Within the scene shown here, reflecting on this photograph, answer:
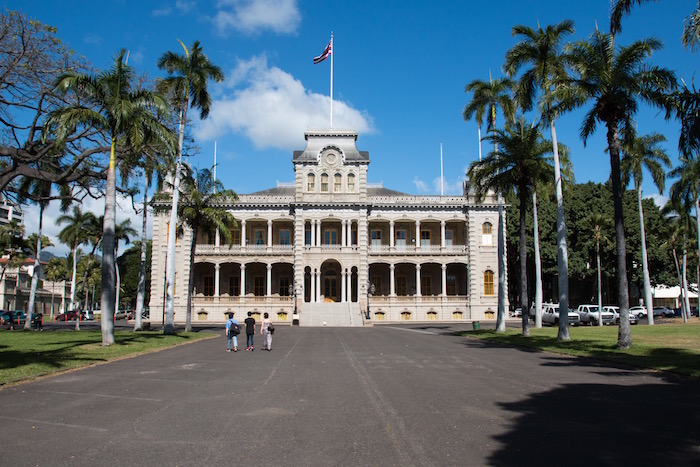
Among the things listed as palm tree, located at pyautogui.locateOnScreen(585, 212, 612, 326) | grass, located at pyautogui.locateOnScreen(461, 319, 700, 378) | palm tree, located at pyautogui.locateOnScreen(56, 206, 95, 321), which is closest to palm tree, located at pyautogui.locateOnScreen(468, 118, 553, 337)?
grass, located at pyautogui.locateOnScreen(461, 319, 700, 378)

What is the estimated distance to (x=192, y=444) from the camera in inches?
285

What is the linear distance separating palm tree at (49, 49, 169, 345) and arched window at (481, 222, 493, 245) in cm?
4018

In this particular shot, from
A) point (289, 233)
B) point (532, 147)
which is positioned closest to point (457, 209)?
point (289, 233)

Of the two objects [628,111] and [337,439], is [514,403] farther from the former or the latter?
[628,111]

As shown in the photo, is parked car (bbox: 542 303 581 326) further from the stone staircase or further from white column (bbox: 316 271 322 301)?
white column (bbox: 316 271 322 301)

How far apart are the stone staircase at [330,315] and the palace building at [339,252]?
6.44 feet

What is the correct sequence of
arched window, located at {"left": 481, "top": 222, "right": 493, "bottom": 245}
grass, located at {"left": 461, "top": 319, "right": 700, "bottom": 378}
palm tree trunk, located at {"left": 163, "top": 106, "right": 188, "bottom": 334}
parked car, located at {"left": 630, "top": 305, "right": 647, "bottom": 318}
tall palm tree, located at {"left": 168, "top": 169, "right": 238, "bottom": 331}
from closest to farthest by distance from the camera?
grass, located at {"left": 461, "top": 319, "right": 700, "bottom": 378}
palm tree trunk, located at {"left": 163, "top": 106, "right": 188, "bottom": 334}
tall palm tree, located at {"left": 168, "top": 169, "right": 238, "bottom": 331}
parked car, located at {"left": 630, "top": 305, "right": 647, "bottom": 318}
arched window, located at {"left": 481, "top": 222, "right": 493, "bottom": 245}

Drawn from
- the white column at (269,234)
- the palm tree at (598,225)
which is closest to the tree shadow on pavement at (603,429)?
the palm tree at (598,225)

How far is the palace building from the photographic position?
2200 inches

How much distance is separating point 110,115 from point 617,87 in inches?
768

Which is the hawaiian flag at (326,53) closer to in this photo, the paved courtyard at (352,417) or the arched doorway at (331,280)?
the arched doorway at (331,280)

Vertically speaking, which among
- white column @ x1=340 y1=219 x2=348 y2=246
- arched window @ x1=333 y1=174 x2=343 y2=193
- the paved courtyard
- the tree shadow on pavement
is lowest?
the paved courtyard

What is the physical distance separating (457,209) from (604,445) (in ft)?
172

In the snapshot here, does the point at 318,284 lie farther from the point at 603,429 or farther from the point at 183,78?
the point at 603,429
